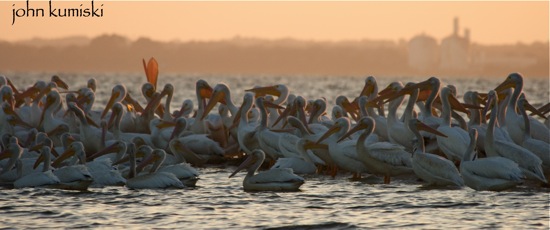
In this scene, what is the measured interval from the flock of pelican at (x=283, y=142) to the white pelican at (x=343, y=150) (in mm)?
14

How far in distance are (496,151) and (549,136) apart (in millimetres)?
1645

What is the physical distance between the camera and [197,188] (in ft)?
38.8

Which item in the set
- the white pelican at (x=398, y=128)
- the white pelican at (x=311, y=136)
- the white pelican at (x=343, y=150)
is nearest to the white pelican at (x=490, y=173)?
the white pelican at (x=343, y=150)

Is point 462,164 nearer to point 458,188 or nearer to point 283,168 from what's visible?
point 458,188

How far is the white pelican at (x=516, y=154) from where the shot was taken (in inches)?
438

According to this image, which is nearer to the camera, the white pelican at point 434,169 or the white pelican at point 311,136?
the white pelican at point 434,169

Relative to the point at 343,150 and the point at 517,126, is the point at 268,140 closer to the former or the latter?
the point at 343,150

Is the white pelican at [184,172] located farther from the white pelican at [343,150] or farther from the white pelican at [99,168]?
the white pelican at [343,150]

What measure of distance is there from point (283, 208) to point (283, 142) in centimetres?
287

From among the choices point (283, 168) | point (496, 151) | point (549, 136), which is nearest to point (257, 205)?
point (283, 168)

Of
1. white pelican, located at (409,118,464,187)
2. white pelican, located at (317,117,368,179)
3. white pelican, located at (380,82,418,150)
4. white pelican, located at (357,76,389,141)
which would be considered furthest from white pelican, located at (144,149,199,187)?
white pelican, located at (357,76,389,141)

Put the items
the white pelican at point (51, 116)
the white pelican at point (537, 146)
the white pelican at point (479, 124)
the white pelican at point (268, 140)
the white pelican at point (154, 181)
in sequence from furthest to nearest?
the white pelican at point (51, 116) → the white pelican at point (268, 140) → the white pelican at point (479, 124) → the white pelican at point (537, 146) → the white pelican at point (154, 181)

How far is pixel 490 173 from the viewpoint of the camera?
430 inches

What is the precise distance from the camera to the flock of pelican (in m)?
11.4
